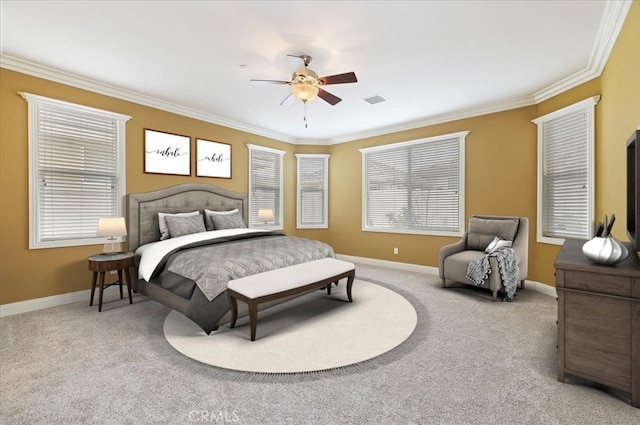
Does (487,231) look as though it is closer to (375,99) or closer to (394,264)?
(394,264)

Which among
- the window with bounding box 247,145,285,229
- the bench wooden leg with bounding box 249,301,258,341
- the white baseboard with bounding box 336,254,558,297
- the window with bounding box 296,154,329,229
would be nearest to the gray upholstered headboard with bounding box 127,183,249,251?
the window with bounding box 247,145,285,229

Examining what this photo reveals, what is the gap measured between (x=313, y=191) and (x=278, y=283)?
4.23 meters

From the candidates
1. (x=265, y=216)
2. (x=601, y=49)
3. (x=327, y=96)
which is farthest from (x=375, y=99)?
(x=265, y=216)

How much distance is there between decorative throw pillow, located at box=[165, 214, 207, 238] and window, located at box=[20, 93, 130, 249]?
675 mm

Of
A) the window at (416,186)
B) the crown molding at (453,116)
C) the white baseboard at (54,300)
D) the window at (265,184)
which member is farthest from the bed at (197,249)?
the crown molding at (453,116)

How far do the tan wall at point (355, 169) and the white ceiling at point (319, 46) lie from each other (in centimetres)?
21

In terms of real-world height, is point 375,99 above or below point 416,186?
above

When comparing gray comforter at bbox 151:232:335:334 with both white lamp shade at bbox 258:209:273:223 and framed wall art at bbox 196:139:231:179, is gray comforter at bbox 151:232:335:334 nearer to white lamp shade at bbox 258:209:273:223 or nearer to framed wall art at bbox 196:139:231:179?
white lamp shade at bbox 258:209:273:223

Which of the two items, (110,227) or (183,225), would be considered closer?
(110,227)

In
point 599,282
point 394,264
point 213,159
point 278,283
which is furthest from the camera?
point 394,264

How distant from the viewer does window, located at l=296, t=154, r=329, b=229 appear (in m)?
6.84

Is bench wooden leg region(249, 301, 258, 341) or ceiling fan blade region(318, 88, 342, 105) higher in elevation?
ceiling fan blade region(318, 88, 342, 105)

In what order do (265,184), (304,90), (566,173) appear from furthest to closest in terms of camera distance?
(265,184) → (566,173) → (304,90)

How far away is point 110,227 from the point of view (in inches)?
141
